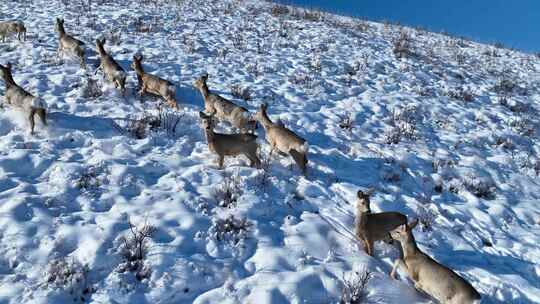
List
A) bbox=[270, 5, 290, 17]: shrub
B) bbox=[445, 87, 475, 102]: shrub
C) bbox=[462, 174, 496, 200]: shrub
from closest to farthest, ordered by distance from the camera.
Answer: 1. bbox=[462, 174, 496, 200]: shrub
2. bbox=[445, 87, 475, 102]: shrub
3. bbox=[270, 5, 290, 17]: shrub

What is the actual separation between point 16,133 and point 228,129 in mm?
3894

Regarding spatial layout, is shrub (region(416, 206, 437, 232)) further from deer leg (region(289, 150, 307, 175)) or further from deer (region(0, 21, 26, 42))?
deer (region(0, 21, 26, 42))

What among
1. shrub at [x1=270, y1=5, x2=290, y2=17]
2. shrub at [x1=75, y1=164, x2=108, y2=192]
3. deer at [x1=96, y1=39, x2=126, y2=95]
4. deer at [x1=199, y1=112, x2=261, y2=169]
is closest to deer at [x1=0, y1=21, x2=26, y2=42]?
deer at [x1=96, y1=39, x2=126, y2=95]

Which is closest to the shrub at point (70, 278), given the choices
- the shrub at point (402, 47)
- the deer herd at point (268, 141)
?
the deer herd at point (268, 141)

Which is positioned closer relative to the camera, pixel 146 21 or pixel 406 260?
pixel 406 260

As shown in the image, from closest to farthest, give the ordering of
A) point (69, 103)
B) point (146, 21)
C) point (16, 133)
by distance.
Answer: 1. point (16, 133)
2. point (69, 103)
3. point (146, 21)

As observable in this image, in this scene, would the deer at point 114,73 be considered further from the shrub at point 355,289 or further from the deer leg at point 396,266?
the deer leg at point 396,266

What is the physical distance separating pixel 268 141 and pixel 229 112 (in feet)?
4.00

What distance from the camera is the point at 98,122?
9000mm

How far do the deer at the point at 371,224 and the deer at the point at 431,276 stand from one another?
7.1 inches

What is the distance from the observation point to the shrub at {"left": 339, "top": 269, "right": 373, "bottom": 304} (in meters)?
5.39

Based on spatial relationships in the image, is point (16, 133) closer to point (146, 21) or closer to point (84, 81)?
point (84, 81)

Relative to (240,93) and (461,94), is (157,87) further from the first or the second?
(461,94)

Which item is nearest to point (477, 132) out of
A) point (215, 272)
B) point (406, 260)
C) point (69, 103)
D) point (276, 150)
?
point (276, 150)
